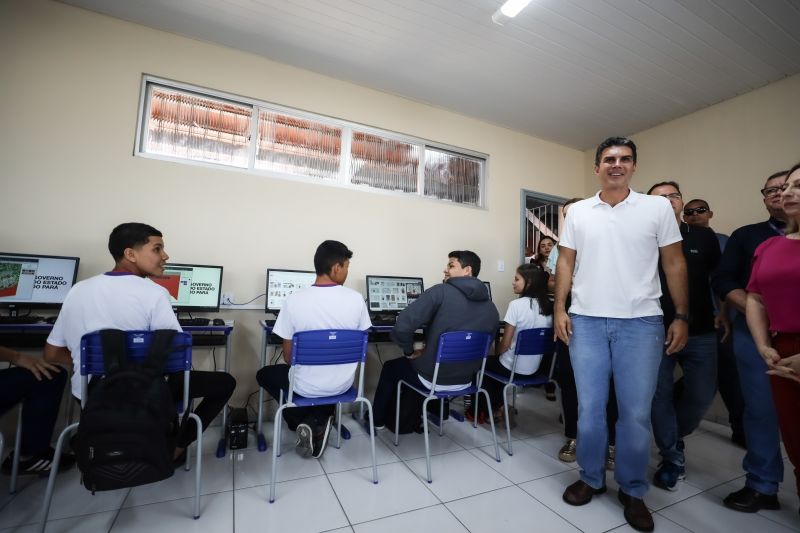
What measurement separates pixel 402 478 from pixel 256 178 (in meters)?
2.47

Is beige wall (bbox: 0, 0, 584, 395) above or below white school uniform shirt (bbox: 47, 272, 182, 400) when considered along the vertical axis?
above

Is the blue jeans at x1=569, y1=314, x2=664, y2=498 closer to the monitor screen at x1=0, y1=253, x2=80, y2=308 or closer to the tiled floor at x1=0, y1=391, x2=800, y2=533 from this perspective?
the tiled floor at x1=0, y1=391, x2=800, y2=533

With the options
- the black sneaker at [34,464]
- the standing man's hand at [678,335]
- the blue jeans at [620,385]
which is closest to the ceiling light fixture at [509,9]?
the blue jeans at [620,385]

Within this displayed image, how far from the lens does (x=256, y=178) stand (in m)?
3.00

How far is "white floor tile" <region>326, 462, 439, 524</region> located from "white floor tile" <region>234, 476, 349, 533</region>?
6 centimetres

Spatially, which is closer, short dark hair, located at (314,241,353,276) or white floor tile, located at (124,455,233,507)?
white floor tile, located at (124,455,233,507)

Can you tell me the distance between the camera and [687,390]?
2.00m

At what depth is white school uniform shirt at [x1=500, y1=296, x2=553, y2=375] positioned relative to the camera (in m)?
2.44

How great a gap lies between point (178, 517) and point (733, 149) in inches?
194

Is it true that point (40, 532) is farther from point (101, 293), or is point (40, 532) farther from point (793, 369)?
point (793, 369)

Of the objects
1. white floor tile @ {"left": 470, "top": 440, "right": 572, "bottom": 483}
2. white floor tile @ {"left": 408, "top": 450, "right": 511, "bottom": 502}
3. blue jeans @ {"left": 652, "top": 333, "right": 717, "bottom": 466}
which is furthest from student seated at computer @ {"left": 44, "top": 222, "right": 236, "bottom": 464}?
blue jeans @ {"left": 652, "top": 333, "right": 717, "bottom": 466}

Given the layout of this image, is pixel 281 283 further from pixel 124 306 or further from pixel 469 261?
pixel 469 261

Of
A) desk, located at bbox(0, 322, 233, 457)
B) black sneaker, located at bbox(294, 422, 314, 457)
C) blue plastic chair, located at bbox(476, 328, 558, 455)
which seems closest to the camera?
desk, located at bbox(0, 322, 233, 457)

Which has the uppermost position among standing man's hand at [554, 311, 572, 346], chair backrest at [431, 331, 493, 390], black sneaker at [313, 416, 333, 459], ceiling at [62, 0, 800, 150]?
ceiling at [62, 0, 800, 150]
